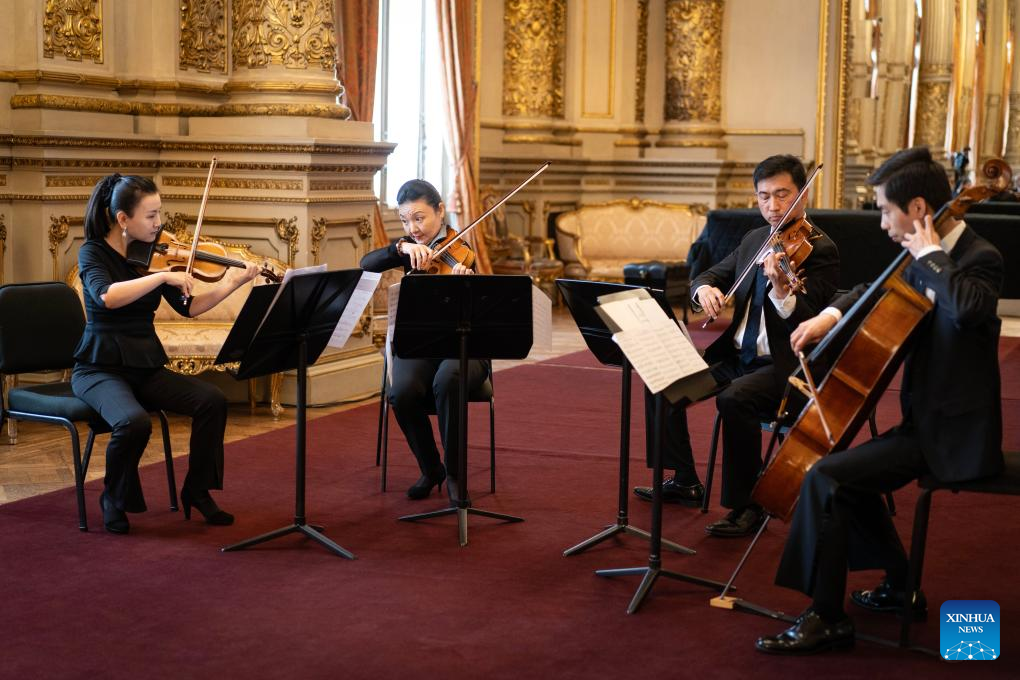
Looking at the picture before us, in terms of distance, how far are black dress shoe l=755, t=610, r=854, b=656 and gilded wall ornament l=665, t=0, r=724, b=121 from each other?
31.7 feet

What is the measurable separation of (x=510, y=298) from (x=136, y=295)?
3.90ft

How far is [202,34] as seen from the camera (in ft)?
22.1

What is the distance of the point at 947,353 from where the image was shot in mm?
3162

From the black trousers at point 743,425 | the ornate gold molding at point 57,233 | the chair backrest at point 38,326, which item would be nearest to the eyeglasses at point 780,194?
the black trousers at point 743,425

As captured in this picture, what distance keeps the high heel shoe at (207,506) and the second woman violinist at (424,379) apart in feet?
2.33

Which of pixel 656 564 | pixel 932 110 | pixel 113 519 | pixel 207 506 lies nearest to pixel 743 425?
→ pixel 656 564

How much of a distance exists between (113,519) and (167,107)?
305 centimetres

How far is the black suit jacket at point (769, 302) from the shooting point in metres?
4.28

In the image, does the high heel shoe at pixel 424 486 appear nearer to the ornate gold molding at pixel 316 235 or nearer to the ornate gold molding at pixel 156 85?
the ornate gold molding at pixel 316 235

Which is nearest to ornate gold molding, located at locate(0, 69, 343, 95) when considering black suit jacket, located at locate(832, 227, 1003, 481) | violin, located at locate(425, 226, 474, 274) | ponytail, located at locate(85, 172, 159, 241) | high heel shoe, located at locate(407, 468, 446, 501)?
ponytail, located at locate(85, 172, 159, 241)

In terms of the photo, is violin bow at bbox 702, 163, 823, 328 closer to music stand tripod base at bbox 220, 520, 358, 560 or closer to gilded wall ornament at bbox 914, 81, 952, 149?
music stand tripod base at bbox 220, 520, 358, 560

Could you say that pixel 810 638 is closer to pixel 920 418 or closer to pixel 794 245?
pixel 920 418

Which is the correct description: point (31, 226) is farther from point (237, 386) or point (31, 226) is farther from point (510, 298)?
point (510, 298)

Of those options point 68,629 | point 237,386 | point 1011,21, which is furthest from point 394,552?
point 1011,21
